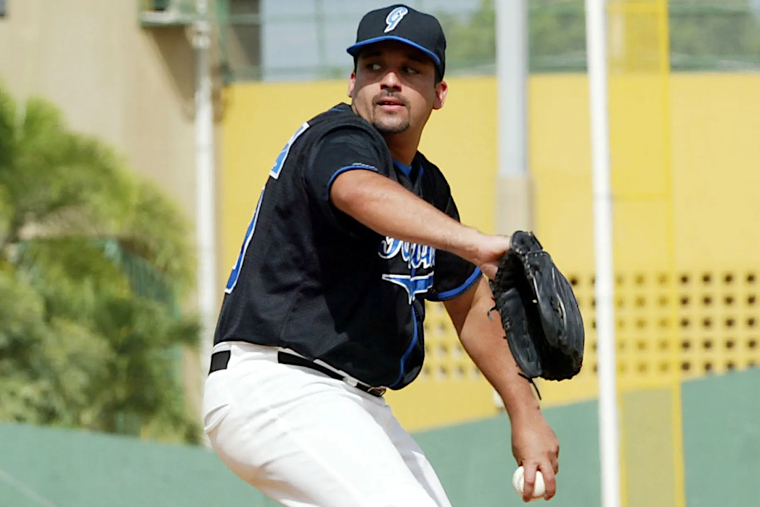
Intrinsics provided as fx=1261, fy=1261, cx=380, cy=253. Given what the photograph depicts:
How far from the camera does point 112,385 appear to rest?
10.6 meters

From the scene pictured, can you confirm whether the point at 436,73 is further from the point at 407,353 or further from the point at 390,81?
the point at 407,353

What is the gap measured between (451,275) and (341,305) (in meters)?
0.68

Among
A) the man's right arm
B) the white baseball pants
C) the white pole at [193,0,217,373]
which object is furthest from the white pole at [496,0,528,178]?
the man's right arm

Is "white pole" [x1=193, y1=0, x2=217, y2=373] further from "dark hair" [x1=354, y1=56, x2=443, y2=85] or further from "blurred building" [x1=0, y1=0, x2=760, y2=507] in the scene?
"dark hair" [x1=354, y1=56, x2=443, y2=85]

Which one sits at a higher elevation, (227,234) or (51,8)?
(51,8)

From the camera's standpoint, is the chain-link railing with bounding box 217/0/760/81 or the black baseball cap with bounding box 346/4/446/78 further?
the chain-link railing with bounding box 217/0/760/81

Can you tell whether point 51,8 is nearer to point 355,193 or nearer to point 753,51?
point 753,51

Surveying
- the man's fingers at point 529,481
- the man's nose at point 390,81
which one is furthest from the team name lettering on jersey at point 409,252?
the man's fingers at point 529,481

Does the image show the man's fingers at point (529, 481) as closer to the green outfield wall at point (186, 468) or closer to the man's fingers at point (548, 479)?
the man's fingers at point (548, 479)

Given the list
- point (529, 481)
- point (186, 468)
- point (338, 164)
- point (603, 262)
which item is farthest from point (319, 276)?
point (186, 468)

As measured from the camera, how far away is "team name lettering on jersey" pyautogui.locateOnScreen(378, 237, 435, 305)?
10.6 ft

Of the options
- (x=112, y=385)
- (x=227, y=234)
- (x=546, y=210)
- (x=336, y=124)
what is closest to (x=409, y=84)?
(x=336, y=124)

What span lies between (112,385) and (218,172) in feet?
12.4

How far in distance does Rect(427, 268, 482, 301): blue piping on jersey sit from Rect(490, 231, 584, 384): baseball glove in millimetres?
727
